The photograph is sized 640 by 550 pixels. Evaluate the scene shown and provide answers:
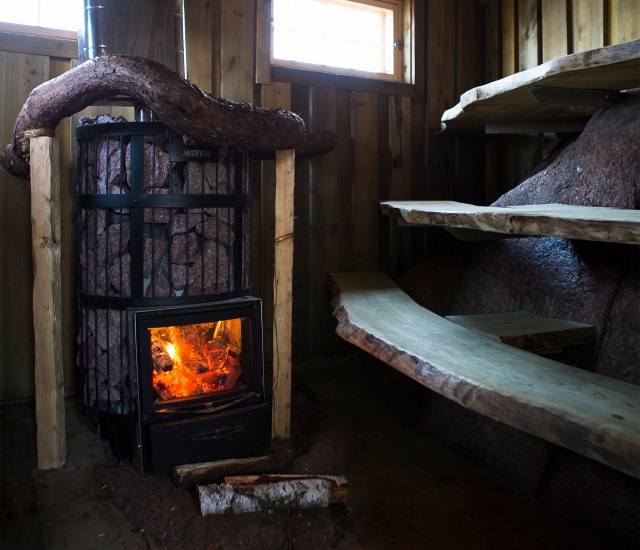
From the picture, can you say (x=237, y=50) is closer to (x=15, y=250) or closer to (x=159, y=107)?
(x=159, y=107)

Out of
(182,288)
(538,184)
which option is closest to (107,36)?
(182,288)

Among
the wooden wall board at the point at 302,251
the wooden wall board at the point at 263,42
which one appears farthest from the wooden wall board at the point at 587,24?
the wooden wall board at the point at 263,42

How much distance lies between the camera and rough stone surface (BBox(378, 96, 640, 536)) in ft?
6.70

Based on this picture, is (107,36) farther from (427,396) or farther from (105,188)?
(427,396)

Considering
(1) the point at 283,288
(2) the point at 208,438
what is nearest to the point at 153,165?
(1) the point at 283,288

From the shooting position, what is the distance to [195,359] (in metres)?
2.52

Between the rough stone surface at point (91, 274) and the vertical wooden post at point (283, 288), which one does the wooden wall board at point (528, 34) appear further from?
the rough stone surface at point (91, 274)

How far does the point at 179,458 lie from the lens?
2.35 m

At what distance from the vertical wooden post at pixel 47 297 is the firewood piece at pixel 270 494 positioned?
0.78 metres

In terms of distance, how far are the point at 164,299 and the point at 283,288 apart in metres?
0.58

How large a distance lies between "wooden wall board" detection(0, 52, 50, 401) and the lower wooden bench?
1.70 metres

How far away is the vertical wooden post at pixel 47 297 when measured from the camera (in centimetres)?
236

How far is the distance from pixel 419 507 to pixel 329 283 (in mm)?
1608

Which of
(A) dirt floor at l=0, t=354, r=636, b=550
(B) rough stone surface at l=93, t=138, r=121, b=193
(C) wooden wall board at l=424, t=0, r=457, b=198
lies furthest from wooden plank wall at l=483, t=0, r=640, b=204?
(B) rough stone surface at l=93, t=138, r=121, b=193
